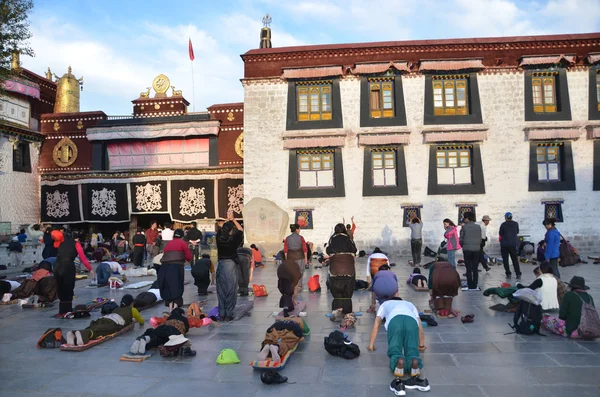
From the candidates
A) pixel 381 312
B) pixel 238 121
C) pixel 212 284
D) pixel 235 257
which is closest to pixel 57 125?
pixel 238 121

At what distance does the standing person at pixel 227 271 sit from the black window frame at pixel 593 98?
1834 centimetres

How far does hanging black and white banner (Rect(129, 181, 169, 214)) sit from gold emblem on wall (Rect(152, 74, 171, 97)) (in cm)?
610

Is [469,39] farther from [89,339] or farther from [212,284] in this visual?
[89,339]

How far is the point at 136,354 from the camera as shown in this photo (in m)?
6.19

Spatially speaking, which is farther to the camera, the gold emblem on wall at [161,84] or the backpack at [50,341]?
the gold emblem on wall at [161,84]

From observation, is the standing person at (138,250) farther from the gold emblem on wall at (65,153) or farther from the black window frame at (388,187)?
the gold emblem on wall at (65,153)

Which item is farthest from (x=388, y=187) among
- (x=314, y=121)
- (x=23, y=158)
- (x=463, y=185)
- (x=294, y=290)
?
(x=23, y=158)

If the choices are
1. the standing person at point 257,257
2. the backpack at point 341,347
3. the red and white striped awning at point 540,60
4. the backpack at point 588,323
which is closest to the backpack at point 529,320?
the backpack at point 588,323

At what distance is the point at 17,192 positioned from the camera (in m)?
23.6

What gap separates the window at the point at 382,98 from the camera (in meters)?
20.3

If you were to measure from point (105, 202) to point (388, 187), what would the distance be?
15134 millimetres

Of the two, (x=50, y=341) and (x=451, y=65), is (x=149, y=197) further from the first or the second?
(x=50, y=341)

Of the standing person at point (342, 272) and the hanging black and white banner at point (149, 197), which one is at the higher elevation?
the hanging black and white banner at point (149, 197)

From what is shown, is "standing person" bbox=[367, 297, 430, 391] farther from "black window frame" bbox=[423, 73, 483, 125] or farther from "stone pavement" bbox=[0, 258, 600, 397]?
"black window frame" bbox=[423, 73, 483, 125]
